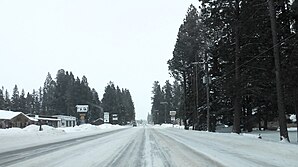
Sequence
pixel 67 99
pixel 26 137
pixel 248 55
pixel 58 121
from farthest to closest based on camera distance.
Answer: pixel 67 99
pixel 58 121
pixel 248 55
pixel 26 137

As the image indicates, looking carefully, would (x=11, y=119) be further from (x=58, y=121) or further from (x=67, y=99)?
(x=67, y=99)

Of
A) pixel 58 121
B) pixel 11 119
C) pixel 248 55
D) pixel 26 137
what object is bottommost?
pixel 26 137

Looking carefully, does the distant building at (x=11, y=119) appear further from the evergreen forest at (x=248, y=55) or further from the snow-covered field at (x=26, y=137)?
the evergreen forest at (x=248, y=55)

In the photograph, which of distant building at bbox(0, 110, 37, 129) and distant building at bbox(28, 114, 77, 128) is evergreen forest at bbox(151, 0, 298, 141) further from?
distant building at bbox(28, 114, 77, 128)

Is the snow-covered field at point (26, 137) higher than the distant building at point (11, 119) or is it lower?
lower

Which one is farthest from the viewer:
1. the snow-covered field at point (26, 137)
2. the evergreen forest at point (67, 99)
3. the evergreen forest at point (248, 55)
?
the evergreen forest at point (67, 99)

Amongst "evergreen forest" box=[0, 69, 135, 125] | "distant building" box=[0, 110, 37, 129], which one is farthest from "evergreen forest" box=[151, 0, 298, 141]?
"evergreen forest" box=[0, 69, 135, 125]

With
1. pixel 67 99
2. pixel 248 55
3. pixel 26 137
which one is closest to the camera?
pixel 26 137

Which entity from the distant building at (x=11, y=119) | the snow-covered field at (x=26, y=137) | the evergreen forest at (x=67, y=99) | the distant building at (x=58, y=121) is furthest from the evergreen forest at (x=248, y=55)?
the evergreen forest at (x=67, y=99)

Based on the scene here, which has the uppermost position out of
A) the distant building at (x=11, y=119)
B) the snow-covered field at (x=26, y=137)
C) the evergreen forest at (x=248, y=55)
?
the evergreen forest at (x=248, y=55)

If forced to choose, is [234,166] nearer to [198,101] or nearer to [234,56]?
[234,56]

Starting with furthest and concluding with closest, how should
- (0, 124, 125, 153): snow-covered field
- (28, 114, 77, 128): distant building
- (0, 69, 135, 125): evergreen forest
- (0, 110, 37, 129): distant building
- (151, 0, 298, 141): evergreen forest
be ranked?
(0, 69, 135, 125): evergreen forest → (28, 114, 77, 128): distant building → (0, 110, 37, 129): distant building → (151, 0, 298, 141): evergreen forest → (0, 124, 125, 153): snow-covered field

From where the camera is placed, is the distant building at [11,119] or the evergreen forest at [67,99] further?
the evergreen forest at [67,99]

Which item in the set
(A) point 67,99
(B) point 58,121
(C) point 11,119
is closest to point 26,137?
(C) point 11,119
